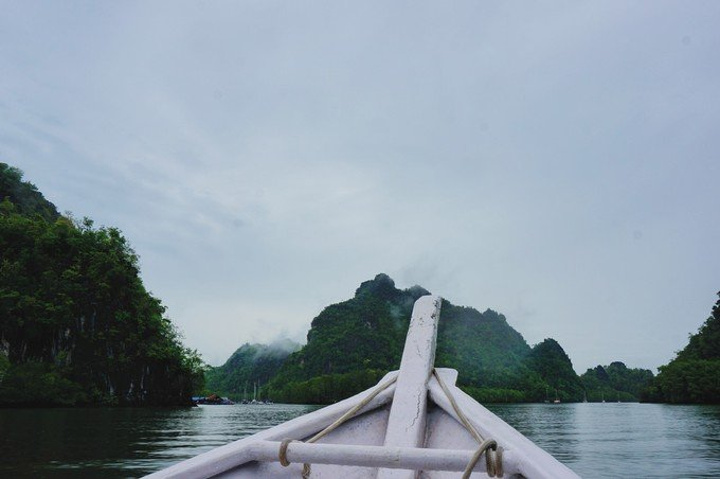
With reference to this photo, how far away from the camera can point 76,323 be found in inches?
1705

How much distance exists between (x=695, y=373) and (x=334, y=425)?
7615cm

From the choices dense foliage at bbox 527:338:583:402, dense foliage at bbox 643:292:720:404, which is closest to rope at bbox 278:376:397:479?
dense foliage at bbox 643:292:720:404

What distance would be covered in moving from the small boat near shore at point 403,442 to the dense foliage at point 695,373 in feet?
242

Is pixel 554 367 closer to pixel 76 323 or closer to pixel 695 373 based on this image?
pixel 695 373

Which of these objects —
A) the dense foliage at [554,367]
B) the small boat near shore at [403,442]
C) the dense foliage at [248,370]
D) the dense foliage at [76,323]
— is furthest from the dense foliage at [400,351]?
the small boat near shore at [403,442]

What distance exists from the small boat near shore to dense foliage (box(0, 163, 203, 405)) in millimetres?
40340

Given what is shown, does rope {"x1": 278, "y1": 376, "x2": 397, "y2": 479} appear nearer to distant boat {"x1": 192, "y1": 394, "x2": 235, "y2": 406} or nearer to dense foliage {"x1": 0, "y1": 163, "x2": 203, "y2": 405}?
dense foliage {"x1": 0, "y1": 163, "x2": 203, "y2": 405}

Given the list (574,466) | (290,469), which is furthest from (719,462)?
(290,469)

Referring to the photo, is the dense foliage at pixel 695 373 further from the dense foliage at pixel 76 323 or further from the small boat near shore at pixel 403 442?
the small boat near shore at pixel 403 442

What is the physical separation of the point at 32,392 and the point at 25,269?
35.1ft

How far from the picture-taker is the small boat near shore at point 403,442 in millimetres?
1960

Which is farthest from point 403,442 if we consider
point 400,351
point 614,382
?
point 614,382

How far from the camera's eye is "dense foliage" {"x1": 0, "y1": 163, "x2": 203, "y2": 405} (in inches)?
1545

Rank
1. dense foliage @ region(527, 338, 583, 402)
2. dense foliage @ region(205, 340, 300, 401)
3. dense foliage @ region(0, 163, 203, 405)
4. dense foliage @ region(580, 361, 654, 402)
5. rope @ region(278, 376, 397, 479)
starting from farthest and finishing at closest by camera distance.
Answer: dense foliage @ region(205, 340, 300, 401) < dense foliage @ region(580, 361, 654, 402) < dense foliage @ region(527, 338, 583, 402) < dense foliage @ region(0, 163, 203, 405) < rope @ region(278, 376, 397, 479)
